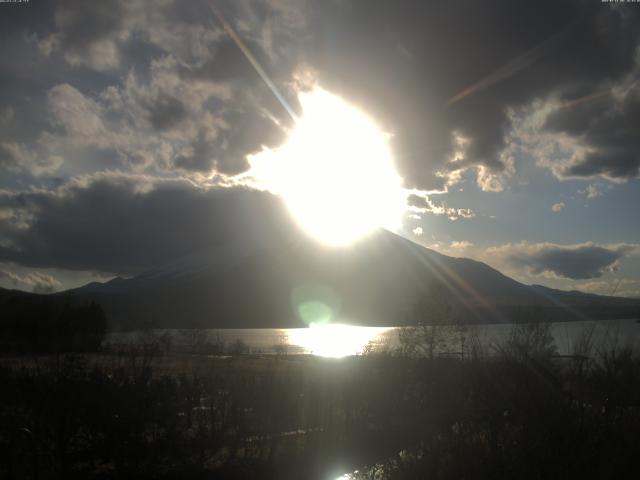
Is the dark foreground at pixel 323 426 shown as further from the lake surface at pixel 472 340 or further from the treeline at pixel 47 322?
the treeline at pixel 47 322

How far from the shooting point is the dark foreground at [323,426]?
10.6 meters

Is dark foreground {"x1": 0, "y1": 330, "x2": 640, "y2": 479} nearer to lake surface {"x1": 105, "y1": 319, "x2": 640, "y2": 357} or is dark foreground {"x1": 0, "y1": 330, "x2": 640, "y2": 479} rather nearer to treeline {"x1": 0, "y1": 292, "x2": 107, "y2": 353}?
lake surface {"x1": 105, "y1": 319, "x2": 640, "y2": 357}

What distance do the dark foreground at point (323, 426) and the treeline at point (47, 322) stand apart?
179 ft

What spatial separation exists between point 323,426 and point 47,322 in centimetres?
7484

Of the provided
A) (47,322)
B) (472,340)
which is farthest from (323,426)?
(47,322)

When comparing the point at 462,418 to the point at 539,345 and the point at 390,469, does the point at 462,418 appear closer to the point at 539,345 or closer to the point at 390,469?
the point at 390,469

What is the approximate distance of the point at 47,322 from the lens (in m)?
78.1

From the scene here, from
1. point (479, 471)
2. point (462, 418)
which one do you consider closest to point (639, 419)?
point (462, 418)

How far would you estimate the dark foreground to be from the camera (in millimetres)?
10578

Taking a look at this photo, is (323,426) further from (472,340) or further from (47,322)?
(47,322)

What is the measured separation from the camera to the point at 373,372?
19.1 meters

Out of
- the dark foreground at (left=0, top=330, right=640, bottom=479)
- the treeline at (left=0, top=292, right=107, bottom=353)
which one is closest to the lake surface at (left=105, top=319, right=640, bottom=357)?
the dark foreground at (left=0, top=330, right=640, bottom=479)

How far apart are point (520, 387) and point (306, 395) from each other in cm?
583

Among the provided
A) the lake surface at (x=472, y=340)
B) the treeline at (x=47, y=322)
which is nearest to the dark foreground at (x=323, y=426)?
the lake surface at (x=472, y=340)
